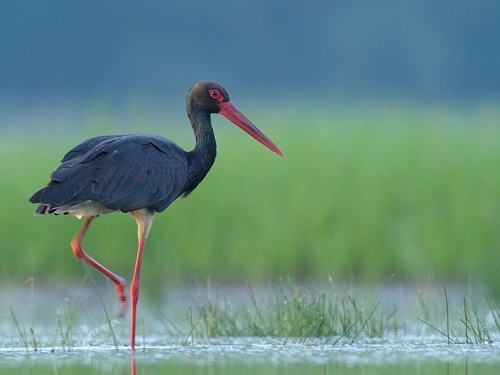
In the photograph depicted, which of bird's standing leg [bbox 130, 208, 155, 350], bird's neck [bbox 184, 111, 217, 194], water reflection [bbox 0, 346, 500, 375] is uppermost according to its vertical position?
bird's neck [bbox 184, 111, 217, 194]

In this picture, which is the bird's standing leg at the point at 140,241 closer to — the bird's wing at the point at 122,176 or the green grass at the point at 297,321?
the bird's wing at the point at 122,176

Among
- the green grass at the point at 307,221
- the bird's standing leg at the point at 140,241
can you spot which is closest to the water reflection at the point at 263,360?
the bird's standing leg at the point at 140,241

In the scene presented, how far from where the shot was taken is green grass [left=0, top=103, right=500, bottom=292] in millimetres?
10352

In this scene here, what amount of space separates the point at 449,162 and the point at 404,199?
0.80 meters

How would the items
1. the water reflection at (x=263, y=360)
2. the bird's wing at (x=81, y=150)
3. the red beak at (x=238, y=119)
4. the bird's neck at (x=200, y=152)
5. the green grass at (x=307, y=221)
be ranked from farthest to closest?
the green grass at (x=307, y=221) < the red beak at (x=238, y=119) < the bird's neck at (x=200, y=152) < the bird's wing at (x=81, y=150) < the water reflection at (x=263, y=360)

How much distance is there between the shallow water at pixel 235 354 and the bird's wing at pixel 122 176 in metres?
0.59

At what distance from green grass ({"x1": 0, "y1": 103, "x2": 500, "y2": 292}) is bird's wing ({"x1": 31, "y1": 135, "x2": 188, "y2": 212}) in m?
1.59

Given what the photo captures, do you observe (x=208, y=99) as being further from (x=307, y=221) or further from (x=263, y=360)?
(x=307, y=221)

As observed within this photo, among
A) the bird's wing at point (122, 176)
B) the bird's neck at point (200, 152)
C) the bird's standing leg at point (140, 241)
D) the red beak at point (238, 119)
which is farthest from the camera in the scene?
the red beak at point (238, 119)

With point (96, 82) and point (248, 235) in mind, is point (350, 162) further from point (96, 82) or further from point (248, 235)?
point (96, 82)

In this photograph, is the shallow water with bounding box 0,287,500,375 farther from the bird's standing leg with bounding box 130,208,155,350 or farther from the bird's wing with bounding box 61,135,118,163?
the bird's wing with bounding box 61,135,118,163

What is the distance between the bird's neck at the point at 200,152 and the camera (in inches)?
339

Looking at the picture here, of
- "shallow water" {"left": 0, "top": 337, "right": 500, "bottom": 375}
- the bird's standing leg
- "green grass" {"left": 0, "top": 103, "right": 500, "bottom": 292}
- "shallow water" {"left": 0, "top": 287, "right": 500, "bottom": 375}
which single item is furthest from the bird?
"green grass" {"left": 0, "top": 103, "right": 500, "bottom": 292}

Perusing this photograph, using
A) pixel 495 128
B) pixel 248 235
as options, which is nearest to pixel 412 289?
pixel 248 235
